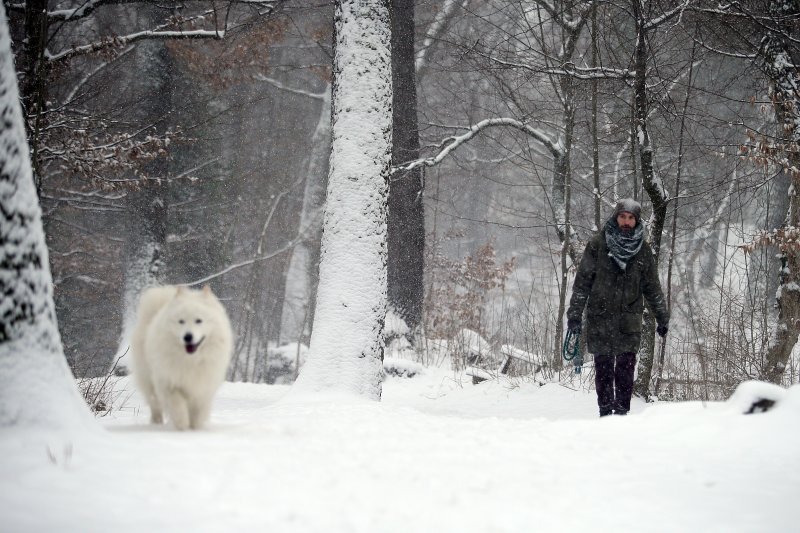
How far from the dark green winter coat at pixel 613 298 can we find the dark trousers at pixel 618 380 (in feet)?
0.29

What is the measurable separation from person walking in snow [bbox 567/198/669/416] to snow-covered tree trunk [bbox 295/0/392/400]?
200 centimetres

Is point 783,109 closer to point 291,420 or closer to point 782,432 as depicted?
point 782,432

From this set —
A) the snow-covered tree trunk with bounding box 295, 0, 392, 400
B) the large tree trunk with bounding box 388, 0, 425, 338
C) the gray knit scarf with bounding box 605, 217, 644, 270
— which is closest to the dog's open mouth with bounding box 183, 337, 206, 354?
the snow-covered tree trunk with bounding box 295, 0, 392, 400

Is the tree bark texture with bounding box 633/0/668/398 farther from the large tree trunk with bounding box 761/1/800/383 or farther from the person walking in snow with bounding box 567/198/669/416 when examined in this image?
the person walking in snow with bounding box 567/198/669/416

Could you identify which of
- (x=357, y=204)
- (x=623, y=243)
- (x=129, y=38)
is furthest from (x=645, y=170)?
(x=129, y=38)

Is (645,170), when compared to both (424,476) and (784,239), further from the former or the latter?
(424,476)

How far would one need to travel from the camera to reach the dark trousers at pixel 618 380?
527 centimetres

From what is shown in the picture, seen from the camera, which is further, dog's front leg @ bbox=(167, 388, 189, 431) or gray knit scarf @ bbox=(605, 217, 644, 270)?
gray knit scarf @ bbox=(605, 217, 644, 270)

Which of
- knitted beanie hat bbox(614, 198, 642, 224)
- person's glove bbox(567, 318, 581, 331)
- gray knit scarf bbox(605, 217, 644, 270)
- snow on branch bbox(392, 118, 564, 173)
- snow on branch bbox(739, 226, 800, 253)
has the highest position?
snow on branch bbox(392, 118, 564, 173)

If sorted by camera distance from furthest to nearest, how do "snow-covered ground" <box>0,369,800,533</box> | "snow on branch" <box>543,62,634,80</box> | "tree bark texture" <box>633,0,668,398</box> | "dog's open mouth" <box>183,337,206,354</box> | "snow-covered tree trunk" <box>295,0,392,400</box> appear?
"snow on branch" <box>543,62,634,80</box> → "tree bark texture" <box>633,0,668,398</box> → "snow-covered tree trunk" <box>295,0,392,400</box> → "dog's open mouth" <box>183,337,206,354</box> → "snow-covered ground" <box>0,369,800,533</box>

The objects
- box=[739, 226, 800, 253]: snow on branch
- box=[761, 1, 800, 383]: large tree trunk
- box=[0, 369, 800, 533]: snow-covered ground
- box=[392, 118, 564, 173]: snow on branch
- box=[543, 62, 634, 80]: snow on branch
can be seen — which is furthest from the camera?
box=[392, 118, 564, 173]: snow on branch

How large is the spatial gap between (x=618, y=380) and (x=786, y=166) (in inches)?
127

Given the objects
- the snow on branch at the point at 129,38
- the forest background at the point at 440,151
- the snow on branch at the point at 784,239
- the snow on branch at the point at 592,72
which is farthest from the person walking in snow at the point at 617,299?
the snow on branch at the point at 129,38

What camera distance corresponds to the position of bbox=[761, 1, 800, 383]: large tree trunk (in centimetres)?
645
